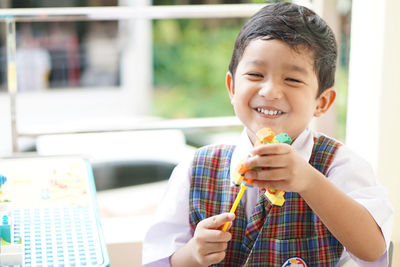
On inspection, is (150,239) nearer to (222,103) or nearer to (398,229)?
(398,229)

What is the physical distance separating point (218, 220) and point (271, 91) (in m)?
0.25

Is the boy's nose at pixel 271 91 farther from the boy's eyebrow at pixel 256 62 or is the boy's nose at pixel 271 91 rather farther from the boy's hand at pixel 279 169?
the boy's hand at pixel 279 169

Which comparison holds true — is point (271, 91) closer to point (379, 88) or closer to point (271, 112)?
point (271, 112)

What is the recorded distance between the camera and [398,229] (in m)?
1.66

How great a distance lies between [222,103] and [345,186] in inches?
239

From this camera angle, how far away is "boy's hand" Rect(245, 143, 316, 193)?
3.01 feet

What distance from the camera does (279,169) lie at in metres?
0.94

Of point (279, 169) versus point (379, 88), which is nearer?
point (279, 169)

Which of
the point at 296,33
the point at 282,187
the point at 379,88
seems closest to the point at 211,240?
the point at 282,187

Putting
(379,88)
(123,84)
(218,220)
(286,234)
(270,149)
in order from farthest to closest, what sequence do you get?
(123,84), (379,88), (286,234), (218,220), (270,149)

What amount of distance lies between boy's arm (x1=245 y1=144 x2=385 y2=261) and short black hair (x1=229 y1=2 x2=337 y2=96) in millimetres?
233

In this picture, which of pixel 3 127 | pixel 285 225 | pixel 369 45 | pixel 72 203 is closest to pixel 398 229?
pixel 369 45

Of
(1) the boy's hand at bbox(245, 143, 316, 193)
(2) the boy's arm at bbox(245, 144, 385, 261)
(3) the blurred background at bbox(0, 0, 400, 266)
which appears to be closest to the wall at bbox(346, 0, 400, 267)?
(2) the boy's arm at bbox(245, 144, 385, 261)

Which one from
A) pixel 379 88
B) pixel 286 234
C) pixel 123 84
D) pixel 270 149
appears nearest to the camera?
pixel 270 149
